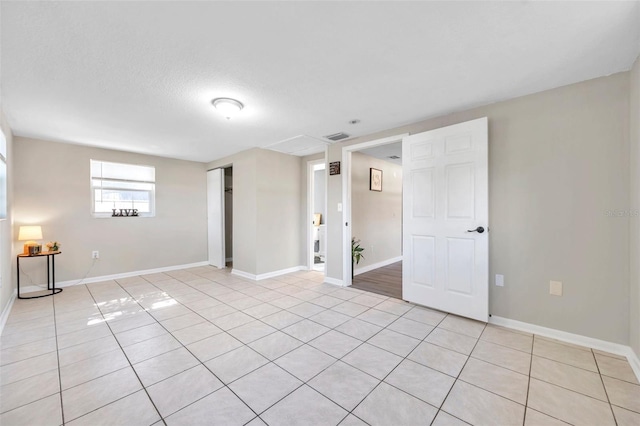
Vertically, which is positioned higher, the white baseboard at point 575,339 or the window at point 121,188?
the window at point 121,188

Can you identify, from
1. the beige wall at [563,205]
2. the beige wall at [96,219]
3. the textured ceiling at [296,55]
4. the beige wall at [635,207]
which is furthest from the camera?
the beige wall at [96,219]

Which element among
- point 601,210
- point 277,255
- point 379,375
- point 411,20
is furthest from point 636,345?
point 277,255

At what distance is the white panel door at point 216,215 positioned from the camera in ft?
18.0

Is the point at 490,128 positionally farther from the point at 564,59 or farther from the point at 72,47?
the point at 72,47

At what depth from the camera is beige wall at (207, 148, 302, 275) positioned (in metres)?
4.56

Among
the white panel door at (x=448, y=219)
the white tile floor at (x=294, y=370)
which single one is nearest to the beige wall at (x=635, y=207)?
the white tile floor at (x=294, y=370)

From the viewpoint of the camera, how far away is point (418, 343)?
2.28 m

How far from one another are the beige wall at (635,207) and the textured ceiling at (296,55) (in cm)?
24

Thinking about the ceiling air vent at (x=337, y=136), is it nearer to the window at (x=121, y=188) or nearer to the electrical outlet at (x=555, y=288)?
the electrical outlet at (x=555, y=288)

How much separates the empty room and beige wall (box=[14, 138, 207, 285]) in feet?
0.12

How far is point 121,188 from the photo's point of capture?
15.8 ft

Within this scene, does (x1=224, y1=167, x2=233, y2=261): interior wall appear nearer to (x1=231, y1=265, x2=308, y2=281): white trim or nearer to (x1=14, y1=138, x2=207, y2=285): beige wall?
(x1=14, y1=138, x2=207, y2=285): beige wall

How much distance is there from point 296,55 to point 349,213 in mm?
2596

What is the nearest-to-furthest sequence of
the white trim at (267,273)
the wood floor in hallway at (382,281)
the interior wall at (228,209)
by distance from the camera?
the wood floor in hallway at (382,281), the white trim at (267,273), the interior wall at (228,209)
